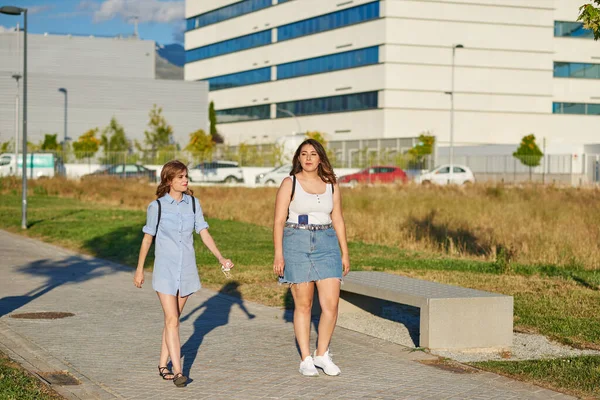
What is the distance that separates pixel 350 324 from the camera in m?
10.7

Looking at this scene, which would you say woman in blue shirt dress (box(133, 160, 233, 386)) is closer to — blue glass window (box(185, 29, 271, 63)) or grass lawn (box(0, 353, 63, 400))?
grass lawn (box(0, 353, 63, 400))

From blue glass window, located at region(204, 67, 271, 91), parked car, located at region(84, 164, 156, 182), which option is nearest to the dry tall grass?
parked car, located at region(84, 164, 156, 182)

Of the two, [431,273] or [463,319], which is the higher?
[463,319]

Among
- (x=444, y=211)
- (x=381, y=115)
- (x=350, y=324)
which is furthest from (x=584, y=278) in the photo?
(x=381, y=115)

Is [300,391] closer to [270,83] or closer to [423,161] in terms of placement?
[423,161]

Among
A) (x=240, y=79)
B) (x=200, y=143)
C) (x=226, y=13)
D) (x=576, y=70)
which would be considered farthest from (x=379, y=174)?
(x=226, y=13)

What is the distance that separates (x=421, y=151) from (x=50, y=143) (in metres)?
28.6

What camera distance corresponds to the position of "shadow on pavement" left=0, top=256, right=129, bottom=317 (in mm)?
12144

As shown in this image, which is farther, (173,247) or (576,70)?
(576,70)

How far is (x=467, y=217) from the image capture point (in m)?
25.1

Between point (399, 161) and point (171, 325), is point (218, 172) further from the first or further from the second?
point (171, 325)

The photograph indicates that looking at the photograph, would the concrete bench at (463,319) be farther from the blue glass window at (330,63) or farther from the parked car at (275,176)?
the blue glass window at (330,63)

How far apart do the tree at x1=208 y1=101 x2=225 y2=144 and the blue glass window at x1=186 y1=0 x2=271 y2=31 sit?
8230mm

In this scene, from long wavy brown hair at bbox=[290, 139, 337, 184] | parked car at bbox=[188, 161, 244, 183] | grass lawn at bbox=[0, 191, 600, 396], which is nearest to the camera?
long wavy brown hair at bbox=[290, 139, 337, 184]
